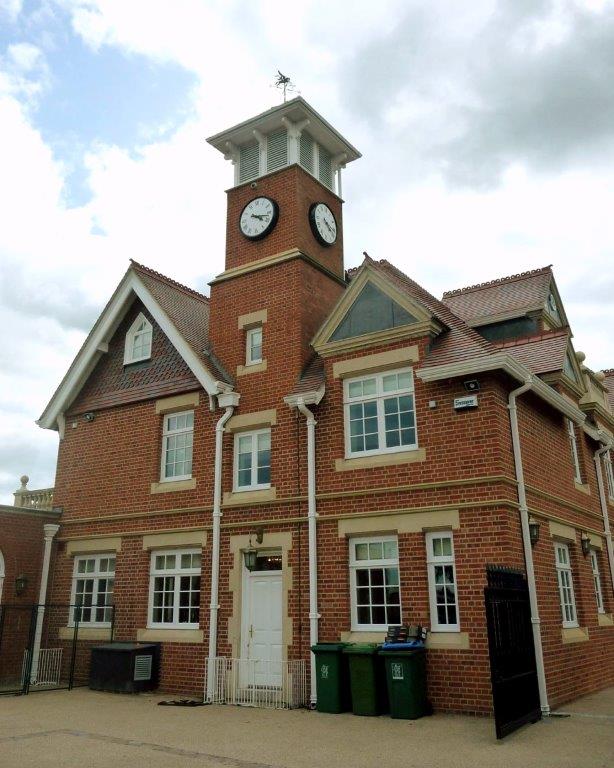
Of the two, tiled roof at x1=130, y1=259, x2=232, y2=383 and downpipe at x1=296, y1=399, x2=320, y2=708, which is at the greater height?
tiled roof at x1=130, y1=259, x2=232, y2=383

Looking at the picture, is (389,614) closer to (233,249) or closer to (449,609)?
(449,609)

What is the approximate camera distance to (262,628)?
1359 cm

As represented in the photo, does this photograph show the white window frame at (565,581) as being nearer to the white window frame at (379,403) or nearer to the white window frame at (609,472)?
the white window frame at (379,403)

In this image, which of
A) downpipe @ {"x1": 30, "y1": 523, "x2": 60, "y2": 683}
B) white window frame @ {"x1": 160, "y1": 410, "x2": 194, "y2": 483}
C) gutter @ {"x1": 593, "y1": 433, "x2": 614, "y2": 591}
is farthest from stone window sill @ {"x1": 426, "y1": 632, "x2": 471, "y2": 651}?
downpipe @ {"x1": 30, "y1": 523, "x2": 60, "y2": 683}

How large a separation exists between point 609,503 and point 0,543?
1491cm

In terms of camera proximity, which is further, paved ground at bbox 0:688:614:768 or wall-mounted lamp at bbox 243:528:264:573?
wall-mounted lamp at bbox 243:528:264:573

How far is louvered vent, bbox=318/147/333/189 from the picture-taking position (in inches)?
710

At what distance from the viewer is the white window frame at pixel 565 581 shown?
43.9 ft

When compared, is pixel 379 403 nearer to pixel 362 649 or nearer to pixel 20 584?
A: pixel 362 649

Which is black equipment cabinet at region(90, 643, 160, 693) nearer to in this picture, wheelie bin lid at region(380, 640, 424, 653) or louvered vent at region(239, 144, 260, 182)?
wheelie bin lid at region(380, 640, 424, 653)

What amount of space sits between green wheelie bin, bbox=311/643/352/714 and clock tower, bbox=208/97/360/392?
550cm

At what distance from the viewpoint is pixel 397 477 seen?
12.6 meters

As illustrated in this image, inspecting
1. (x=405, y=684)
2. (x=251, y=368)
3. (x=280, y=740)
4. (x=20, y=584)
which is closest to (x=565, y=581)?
(x=405, y=684)

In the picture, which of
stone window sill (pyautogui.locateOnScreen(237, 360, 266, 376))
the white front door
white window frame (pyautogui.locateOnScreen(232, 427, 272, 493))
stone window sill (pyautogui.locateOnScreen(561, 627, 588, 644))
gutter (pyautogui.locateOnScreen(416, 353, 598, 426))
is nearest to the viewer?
gutter (pyautogui.locateOnScreen(416, 353, 598, 426))
